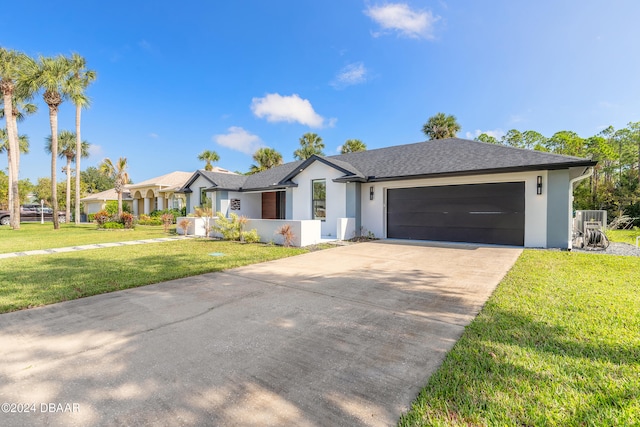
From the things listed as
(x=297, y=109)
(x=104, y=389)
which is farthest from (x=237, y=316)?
(x=297, y=109)

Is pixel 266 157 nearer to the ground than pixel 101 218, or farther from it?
farther from it

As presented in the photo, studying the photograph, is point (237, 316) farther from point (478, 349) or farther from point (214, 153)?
point (214, 153)

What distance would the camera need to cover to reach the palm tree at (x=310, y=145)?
28.8 metres

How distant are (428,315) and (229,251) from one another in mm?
7731

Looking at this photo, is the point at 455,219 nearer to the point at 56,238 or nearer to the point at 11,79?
the point at 56,238

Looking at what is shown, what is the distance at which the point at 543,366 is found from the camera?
263 centimetres

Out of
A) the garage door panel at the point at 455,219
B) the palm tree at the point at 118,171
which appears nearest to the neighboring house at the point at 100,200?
the palm tree at the point at 118,171

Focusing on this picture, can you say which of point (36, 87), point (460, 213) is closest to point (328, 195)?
point (460, 213)

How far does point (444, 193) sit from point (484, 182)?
156 centimetres

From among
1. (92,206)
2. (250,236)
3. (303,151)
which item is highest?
(303,151)

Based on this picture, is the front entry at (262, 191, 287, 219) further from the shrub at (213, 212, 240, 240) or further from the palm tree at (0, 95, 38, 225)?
the palm tree at (0, 95, 38, 225)

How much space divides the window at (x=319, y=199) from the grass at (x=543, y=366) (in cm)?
1067

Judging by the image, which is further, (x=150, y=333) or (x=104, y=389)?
(x=150, y=333)

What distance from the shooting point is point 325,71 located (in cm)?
1855
